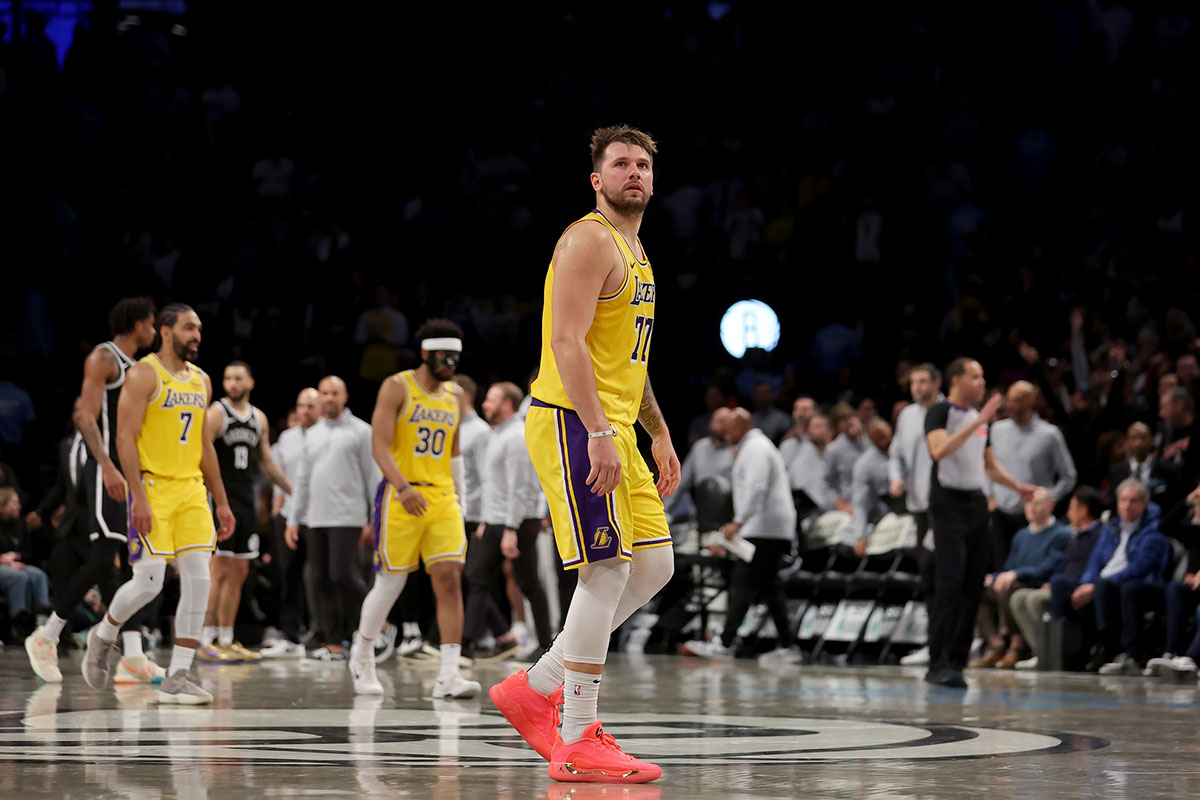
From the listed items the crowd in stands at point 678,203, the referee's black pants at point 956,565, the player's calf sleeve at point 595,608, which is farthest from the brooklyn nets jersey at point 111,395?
the crowd in stands at point 678,203

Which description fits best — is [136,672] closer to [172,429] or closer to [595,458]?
[172,429]

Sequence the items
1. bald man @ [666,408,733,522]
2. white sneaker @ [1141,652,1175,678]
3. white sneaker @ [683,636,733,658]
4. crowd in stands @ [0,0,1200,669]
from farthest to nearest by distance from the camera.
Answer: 1. crowd in stands @ [0,0,1200,669]
2. bald man @ [666,408,733,522]
3. white sneaker @ [683,636,733,658]
4. white sneaker @ [1141,652,1175,678]

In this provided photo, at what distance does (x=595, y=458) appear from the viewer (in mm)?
4898

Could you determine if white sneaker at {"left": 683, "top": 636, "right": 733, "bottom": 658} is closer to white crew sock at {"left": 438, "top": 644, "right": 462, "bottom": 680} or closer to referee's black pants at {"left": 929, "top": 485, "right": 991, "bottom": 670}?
referee's black pants at {"left": 929, "top": 485, "right": 991, "bottom": 670}

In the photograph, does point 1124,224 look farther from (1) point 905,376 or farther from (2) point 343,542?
(2) point 343,542

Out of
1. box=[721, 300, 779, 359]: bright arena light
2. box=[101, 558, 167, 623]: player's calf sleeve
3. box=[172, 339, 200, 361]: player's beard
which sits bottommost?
box=[101, 558, 167, 623]: player's calf sleeve

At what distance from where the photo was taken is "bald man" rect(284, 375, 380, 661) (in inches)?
483

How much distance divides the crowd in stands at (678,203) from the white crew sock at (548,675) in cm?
872

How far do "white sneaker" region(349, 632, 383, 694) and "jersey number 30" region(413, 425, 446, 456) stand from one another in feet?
3.72

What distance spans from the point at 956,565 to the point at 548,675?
200 inches

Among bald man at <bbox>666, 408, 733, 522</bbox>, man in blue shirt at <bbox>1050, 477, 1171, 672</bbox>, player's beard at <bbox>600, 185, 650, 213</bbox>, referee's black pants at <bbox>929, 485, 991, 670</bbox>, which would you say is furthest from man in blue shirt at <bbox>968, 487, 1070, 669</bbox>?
player's beard at <bbox>600, 185, 650, 213</bbox>

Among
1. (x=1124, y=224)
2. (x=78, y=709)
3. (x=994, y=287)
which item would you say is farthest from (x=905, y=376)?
(x=78, y=709)

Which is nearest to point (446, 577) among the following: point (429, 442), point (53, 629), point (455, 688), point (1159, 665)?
point (455, 688)

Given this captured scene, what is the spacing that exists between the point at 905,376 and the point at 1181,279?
3.13m
